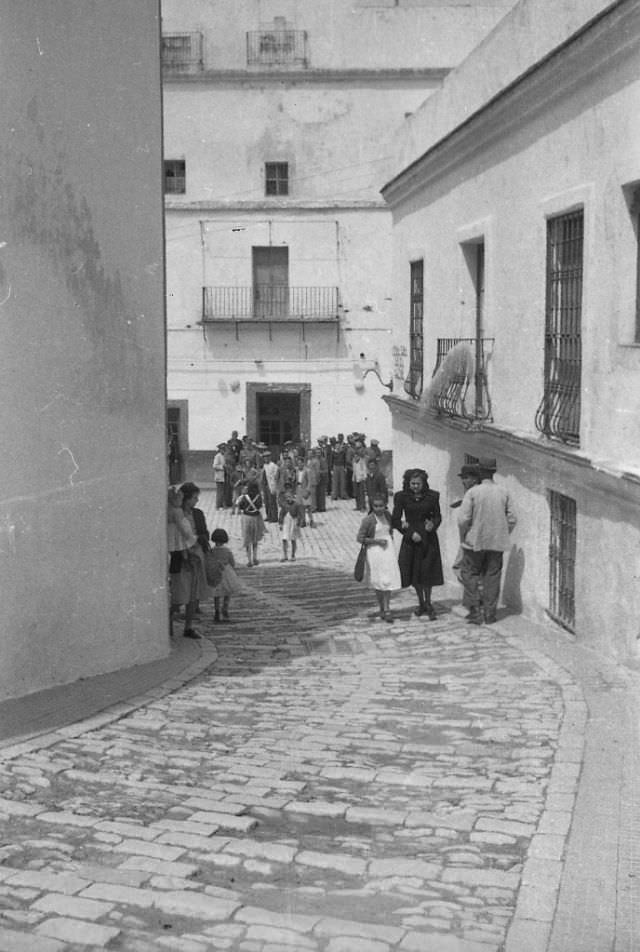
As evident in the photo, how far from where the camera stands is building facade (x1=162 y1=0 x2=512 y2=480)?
3112 centimetres

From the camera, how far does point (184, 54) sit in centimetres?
3138

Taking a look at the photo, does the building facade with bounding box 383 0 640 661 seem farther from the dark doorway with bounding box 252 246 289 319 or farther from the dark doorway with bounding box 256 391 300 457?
the dark doorway with bounding box 256 391 300 457

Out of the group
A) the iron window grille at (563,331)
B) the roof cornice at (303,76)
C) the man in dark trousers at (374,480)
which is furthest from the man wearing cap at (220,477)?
the iron window grille at (563,331)

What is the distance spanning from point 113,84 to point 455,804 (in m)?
6.13

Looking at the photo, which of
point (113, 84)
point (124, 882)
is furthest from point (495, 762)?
point (113, 84)

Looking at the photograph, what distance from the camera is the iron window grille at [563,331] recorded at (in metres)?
11.6

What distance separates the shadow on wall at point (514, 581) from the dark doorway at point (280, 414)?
61.1ft

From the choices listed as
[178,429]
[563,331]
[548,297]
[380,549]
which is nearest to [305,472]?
[178,429]

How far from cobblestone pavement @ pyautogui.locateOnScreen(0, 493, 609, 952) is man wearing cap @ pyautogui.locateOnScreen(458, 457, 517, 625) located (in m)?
1.58

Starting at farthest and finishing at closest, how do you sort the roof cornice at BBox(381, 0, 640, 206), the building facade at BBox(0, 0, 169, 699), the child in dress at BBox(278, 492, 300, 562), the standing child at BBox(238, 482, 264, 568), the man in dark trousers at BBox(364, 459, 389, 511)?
the man in dark trousers at BBox(364, 459, 389, 511), the child in dress at BBox(278, 492, 300, 562), the standing child at BBox(238, 482, 264, 568), the roof cornice at BBox(381, 0, 640, 206), the building facade at BBox(0, 0, 169, 699)

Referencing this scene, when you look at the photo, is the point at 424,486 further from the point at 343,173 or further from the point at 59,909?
the point at 343,173

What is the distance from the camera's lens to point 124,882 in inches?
223

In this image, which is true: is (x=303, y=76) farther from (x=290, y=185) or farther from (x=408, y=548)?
(x=408, y=548)

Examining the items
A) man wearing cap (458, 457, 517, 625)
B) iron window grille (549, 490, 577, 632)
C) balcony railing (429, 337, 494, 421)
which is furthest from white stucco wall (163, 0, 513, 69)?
iron window grille (549, 490, 577, 632)
